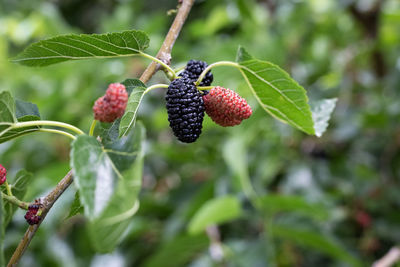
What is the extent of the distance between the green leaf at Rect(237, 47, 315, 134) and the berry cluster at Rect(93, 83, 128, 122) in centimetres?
25

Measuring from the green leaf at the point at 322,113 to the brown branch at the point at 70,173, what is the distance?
299 millimetres

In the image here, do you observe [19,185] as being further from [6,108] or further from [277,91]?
[277,91]

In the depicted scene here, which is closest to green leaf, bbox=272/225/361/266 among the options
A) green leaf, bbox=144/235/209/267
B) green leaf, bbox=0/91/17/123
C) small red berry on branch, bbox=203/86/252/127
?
green leaf, bbox=144/235/209/267

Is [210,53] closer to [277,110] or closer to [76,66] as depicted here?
[76,66]

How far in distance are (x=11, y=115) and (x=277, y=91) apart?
0.42 metres

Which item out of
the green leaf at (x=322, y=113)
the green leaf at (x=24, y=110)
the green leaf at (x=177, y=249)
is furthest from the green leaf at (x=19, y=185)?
the green leaf at (x=177, y=249)

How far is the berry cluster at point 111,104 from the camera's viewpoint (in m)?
0.55

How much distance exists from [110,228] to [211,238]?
1.02 metres

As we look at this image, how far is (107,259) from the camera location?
63.6 inches

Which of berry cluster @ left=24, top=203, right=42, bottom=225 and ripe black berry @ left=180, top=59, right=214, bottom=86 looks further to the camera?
ripe black berry @ left=180, top=59, right=214, bottom=86

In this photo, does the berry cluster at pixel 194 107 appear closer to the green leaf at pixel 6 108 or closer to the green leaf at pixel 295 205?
the green leaf at pixel 6 108

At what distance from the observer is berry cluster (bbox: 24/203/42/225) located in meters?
0.58

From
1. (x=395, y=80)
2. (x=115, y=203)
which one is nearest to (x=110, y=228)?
(x=115, y=203)

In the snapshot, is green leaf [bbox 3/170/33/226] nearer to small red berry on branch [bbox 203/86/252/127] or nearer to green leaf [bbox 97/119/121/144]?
green leaf [bbox 97/119/121/144]
